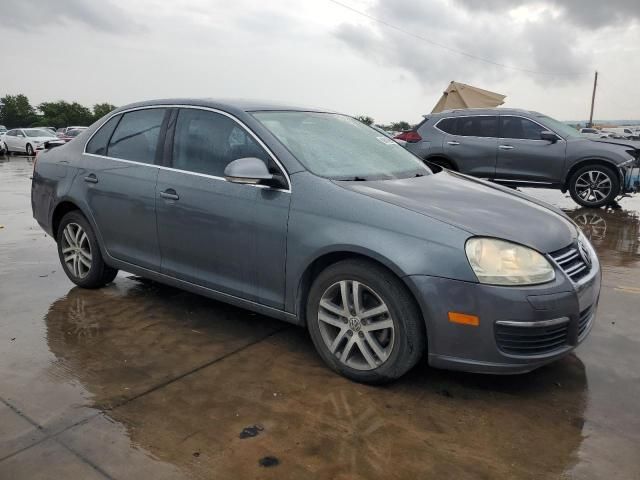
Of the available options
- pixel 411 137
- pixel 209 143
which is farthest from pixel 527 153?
pixel 209 143

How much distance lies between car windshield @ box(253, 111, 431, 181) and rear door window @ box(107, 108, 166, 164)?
93 cm

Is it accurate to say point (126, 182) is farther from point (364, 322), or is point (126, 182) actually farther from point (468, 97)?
point (468, 97)

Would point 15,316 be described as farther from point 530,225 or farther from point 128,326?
point 530,225

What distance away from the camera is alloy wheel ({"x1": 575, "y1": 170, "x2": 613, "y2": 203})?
9367 mm

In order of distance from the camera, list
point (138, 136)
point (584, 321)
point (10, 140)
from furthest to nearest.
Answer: point (10, 140) → point (138, 136) → point (584, 321)

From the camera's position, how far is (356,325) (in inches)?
122

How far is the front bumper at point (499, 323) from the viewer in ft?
8.98

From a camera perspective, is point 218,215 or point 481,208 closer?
point 481,208

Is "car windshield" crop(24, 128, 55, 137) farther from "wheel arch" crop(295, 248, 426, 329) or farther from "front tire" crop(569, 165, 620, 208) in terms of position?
"wheel arch" crop(295, 248, 426, 329)

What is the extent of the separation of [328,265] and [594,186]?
7.83 m

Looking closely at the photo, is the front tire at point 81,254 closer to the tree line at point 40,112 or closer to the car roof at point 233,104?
the car roof at point 233,104

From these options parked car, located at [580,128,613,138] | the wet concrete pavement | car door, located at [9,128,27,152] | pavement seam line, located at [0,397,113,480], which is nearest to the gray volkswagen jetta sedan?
the wet concrete pavement

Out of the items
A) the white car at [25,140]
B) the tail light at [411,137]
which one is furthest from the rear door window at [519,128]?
the white car at [25,140]

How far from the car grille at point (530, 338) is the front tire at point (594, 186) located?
24.4ft
